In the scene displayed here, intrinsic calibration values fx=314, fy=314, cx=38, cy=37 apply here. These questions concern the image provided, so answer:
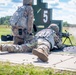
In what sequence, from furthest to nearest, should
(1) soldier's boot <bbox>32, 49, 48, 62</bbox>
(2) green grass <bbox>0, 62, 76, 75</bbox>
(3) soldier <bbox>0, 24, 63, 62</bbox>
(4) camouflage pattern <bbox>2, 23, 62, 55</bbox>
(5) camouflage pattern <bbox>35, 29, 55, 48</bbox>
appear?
(5) camouflage pattern <bbox>35, 29, 55, 48</bbox>, (4) camouflage pattern <bbox>2, 23, 62, 55</bbox>, (3) soldier <bbox>0, 24, 63, 62</bbox>, (1) soldier's boot <bbox>32, 49, 48, 62</bbox>, (2) green grass <bbox>0, 62, 76, 75</bbox>

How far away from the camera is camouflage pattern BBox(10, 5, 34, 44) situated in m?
9.40

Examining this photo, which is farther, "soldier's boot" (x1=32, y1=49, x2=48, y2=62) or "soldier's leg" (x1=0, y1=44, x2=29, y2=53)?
"soldier's leg" (x1=0, y1=44, x2=29, y2=53)

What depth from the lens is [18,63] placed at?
22.7 feet

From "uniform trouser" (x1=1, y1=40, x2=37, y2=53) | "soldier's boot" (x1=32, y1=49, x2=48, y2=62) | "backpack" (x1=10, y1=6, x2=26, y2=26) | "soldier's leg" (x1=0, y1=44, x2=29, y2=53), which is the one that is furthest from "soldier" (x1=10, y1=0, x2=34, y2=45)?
"soldier's boot" (x1=32, y1=49, x2=48, y2=62)

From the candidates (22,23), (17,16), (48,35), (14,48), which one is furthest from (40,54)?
(17,16)

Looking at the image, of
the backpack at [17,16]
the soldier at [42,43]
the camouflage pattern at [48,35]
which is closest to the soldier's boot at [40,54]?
the soldier at [42,43]

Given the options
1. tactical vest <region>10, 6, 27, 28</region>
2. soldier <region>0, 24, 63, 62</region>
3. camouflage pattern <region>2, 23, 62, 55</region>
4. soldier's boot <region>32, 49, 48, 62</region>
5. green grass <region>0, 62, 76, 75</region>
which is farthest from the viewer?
tactical vest <region>10, 6, 27, 28</region>

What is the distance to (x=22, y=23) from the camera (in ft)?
30.9

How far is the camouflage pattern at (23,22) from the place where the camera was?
9398mm

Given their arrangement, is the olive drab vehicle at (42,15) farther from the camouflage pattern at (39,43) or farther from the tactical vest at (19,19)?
the tactical vest at (19,19)

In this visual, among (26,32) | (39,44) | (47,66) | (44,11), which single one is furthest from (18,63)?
(44,11)

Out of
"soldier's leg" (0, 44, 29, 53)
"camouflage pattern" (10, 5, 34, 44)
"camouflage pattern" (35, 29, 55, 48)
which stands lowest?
"soldier's leg" (0, 44, 29, 53)

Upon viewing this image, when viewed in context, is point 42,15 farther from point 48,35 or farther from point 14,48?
point 14,48

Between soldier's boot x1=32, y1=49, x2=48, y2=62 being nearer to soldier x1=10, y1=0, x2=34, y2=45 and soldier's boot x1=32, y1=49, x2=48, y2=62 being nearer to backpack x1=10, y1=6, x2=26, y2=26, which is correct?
soldier x1=10, y1=0, x2=34, y2=45
